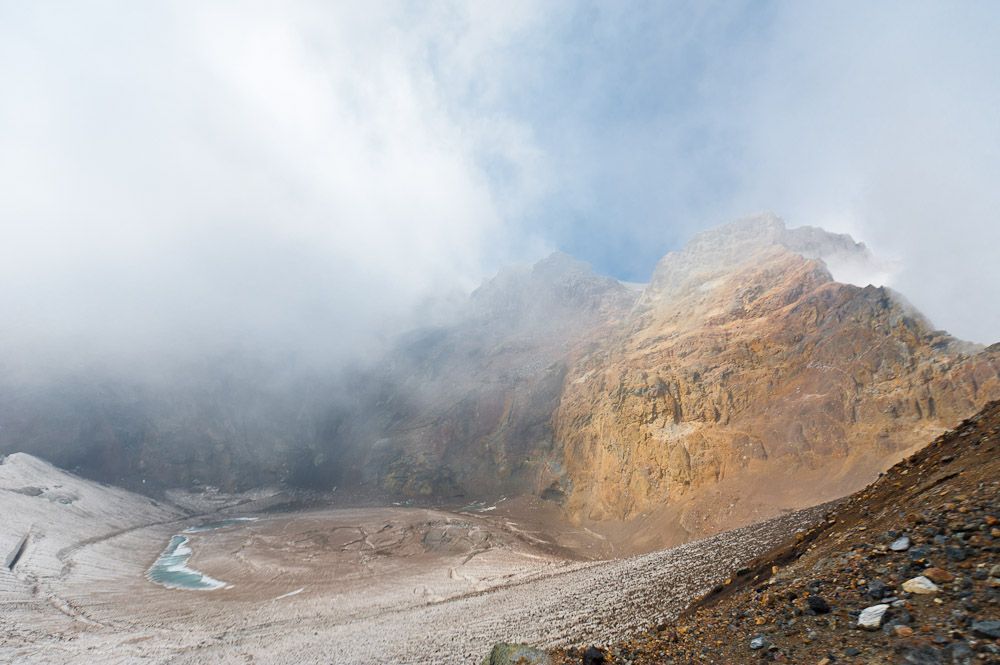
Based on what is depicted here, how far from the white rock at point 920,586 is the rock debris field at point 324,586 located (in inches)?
476

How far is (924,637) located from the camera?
14.0 ft

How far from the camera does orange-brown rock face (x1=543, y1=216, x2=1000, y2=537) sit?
33.6 m

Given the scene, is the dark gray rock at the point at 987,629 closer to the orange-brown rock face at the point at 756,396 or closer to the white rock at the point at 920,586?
the white rock at the point at 920,586

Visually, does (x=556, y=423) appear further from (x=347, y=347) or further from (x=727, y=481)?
(x=347, y=347)

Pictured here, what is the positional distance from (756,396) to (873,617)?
150 ft

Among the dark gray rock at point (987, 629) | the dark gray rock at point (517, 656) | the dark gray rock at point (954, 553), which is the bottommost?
the dark gray rock at point (517, 656)

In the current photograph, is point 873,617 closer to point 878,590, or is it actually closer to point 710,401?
point 878,590

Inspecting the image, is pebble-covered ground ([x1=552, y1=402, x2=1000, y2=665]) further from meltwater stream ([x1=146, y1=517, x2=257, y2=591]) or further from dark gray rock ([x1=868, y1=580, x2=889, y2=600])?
meltwater stream ([x1=146, y1=517, x2=257, y2=591])

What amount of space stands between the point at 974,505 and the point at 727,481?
39072 millimetres

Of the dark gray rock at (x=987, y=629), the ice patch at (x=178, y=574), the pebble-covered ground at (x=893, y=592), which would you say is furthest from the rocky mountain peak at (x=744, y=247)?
the ice patch at (x=178, y=574)

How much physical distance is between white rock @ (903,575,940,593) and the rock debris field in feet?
39.6

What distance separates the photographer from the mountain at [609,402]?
36.2 m

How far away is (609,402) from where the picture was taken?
58.8m

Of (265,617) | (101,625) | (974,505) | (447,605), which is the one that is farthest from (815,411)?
(101,625)
